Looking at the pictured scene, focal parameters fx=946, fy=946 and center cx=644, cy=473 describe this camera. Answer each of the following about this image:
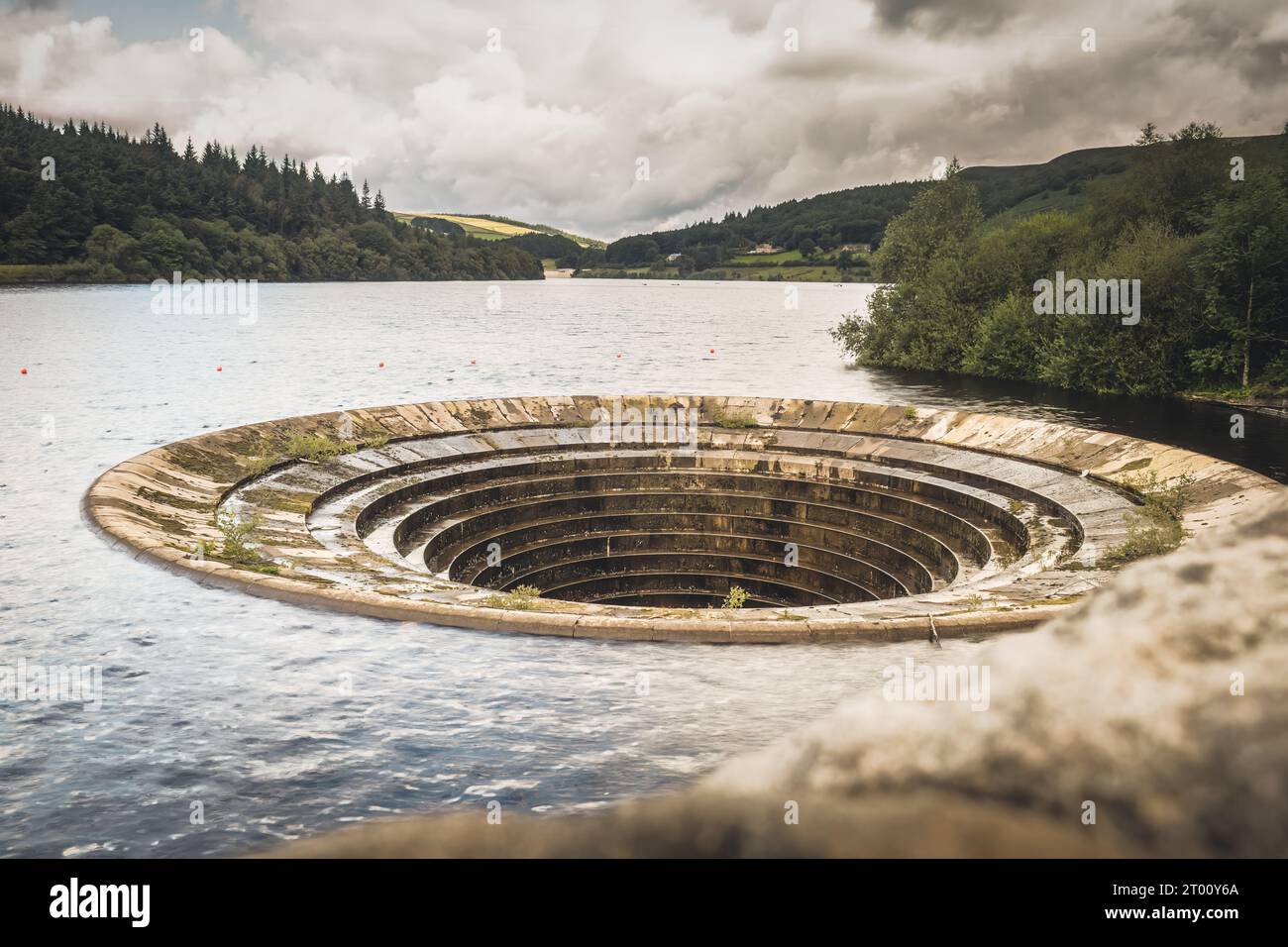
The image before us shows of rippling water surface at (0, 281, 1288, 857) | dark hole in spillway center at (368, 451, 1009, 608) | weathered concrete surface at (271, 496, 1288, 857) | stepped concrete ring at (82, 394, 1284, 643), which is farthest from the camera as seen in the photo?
dark hole in spillway center at (368, 451, 1009, 608)

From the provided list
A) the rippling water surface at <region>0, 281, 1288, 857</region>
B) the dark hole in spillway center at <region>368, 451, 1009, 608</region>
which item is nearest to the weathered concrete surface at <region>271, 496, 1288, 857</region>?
the rippling water surface at <region>0, 281, 1288, 857</region>

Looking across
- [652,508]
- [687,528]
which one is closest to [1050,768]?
[687,528]

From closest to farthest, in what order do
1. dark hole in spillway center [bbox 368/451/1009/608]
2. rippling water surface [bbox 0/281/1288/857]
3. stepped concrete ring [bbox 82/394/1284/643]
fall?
1. rippling water surface [bbox 0/281/1288/857]
2. stepped concrete ring [bbox 82/394/1284/643]
3. dark hole in spillway center [bbox 368/451/1009/608]

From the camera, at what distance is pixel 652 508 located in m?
32.5

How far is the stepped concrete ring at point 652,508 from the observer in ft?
59.0

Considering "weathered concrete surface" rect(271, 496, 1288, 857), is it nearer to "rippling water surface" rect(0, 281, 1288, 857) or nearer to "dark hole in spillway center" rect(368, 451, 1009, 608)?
"rippling water surface" rect(0, 281, 1288, 857)

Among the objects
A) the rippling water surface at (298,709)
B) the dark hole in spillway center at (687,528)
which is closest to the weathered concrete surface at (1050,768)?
the rippling water surface at (298,709)

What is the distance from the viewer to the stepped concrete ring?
17969mm

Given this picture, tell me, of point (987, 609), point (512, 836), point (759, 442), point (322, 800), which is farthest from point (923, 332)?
point (512, 836)

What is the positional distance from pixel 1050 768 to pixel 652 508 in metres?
30.9

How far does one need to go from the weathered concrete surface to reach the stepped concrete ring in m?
13.6

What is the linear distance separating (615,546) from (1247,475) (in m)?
18.0

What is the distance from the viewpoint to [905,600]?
18188 millimetres

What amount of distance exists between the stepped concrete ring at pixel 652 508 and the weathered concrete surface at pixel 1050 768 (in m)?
13.6
